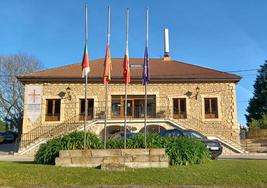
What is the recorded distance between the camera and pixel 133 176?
864 cm

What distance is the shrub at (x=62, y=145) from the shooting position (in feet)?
35.2

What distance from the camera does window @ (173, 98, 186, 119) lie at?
86.3 feet

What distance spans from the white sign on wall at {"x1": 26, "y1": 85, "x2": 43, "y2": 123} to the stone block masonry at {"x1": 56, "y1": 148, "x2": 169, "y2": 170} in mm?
16890

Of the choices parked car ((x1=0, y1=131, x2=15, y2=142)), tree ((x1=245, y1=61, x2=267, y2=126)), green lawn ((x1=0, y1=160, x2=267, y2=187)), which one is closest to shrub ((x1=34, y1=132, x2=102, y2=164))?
green lawn ((x1=0, y1=160, x2=267, y2=187))

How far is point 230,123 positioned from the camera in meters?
26.1

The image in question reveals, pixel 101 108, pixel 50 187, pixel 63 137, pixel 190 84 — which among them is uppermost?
pixel 190 84

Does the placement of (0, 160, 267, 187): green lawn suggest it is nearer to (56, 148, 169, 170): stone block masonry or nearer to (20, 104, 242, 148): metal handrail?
(56, 148, 169, 170): stone block masonry

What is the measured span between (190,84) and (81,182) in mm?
19665

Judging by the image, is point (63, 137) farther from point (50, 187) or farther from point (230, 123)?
point (230, 123)

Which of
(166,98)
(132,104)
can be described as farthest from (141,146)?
(132,104)

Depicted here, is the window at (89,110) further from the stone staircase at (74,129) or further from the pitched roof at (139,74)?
the pitched roof at (139,74)

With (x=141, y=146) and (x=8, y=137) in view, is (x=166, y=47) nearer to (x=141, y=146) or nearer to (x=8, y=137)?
(x=8, y=137)

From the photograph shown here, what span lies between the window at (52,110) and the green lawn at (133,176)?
17.0 meters

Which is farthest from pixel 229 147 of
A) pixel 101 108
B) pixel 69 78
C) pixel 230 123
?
pixel 69 78
